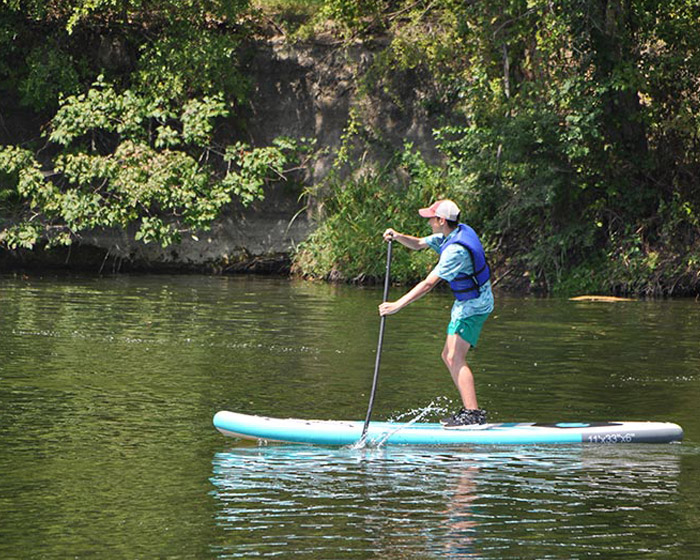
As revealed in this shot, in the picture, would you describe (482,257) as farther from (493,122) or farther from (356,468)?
(493,122)

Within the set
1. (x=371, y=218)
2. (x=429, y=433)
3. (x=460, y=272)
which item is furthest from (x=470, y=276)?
(x=371, y=218)

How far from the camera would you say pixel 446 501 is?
8055mm

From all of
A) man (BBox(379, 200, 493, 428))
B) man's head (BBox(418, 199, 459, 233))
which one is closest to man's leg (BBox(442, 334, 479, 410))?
man (BBox(379, 200, 493, 428))

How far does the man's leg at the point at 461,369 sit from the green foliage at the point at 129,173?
46.0 ft

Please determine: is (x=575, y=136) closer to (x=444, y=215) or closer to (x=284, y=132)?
(x=284, y=132)

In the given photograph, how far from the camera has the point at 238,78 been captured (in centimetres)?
2555

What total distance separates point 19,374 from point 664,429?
6.24m

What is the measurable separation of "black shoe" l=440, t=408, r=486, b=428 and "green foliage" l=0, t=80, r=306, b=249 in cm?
1426

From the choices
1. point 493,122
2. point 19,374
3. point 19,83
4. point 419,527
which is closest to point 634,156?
point 493,122

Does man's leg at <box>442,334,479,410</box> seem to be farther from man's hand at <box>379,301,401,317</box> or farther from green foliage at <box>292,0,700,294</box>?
green foliage at <box>292,0,700,294</box>

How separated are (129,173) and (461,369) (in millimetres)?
14624

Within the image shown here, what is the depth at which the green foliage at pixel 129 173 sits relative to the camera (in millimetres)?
23812

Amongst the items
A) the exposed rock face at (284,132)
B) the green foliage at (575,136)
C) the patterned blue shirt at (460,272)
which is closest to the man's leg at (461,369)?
the patterned blue shirt at (460,272)

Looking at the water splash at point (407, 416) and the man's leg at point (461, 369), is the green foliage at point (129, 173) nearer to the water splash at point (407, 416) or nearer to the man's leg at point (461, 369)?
the water splash at point (407, 416)
